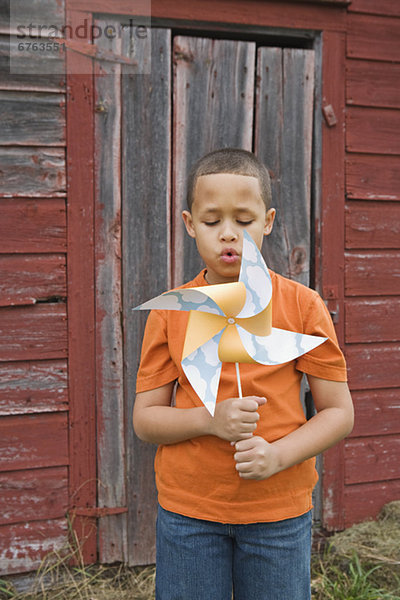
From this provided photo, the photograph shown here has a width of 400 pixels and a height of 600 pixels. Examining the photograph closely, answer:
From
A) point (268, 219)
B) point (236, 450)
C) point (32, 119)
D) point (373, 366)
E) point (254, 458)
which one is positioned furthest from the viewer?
point (373, 366)

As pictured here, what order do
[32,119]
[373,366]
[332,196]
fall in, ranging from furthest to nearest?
[373,366] < [332,196] < [32,119]

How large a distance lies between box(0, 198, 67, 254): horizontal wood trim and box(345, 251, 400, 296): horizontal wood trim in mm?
1608

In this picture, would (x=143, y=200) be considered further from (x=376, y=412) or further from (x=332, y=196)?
(x=376, y=412)

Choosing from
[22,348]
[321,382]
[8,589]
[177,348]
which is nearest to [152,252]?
[22,348]

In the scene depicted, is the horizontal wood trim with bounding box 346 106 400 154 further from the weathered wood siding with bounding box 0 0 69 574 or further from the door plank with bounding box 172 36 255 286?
the weathered wood siding with bounding box 0 0 69 574

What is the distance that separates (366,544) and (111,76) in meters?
2.93

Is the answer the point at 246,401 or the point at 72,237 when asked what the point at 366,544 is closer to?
the point at 246,401

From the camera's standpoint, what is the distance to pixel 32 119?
282 centimetres

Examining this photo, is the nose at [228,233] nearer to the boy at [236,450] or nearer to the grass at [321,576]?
the boy at [236,450]

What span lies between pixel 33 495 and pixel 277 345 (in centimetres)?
188

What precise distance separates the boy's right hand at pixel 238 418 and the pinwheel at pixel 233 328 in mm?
43

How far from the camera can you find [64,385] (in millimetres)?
2914

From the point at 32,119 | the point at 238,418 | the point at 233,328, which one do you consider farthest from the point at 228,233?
the point at 32,119

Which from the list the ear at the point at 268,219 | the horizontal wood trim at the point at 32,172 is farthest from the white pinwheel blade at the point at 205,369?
the horizontal wood trim at the point at 32,172
